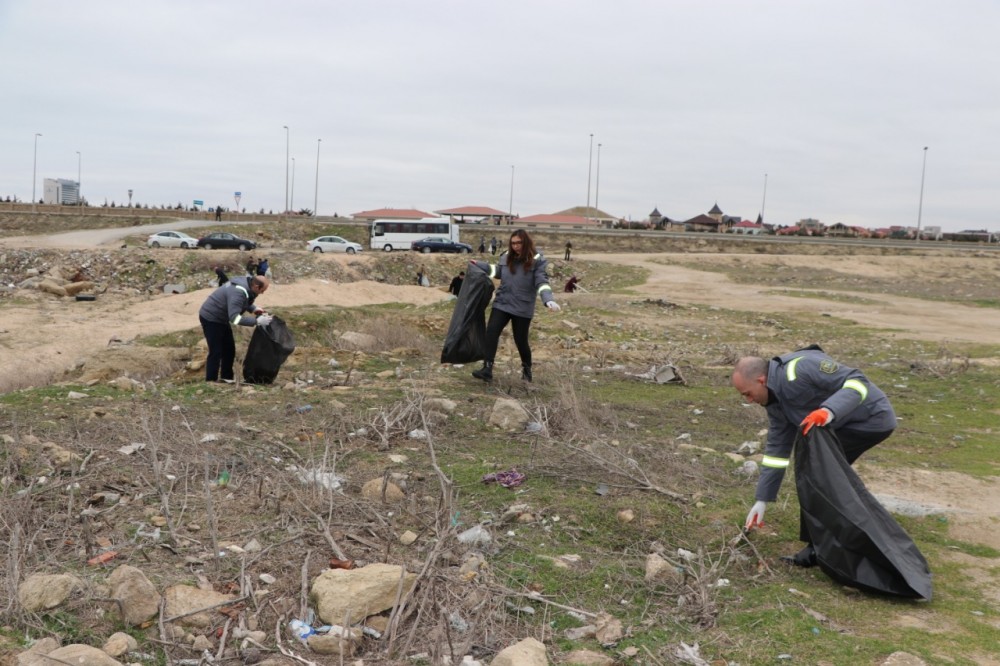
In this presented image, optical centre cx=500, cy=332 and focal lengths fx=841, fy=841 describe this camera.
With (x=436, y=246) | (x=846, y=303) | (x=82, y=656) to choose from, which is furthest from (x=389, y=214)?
(x=82, y=656)

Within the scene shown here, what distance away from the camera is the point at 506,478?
4.85 metres

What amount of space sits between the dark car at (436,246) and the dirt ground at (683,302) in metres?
6.58

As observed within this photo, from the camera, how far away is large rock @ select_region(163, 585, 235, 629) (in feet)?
10.3

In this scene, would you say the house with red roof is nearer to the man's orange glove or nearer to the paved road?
the paved road

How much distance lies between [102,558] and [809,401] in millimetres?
3220

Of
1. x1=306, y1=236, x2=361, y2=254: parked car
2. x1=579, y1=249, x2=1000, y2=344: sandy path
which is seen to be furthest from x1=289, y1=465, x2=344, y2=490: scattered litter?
x1=306, y1=236, x2=361, y2=254: parked car

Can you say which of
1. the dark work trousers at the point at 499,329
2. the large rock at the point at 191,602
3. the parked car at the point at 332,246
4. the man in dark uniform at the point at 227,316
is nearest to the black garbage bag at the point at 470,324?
the dark work trousers at the point at 499,329

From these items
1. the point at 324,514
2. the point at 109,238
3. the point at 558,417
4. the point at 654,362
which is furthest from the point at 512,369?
the point at 109,238

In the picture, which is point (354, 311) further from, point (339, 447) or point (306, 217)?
point (306, 217)

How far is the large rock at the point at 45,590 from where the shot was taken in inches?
121

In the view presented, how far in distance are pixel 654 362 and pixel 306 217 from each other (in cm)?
4642

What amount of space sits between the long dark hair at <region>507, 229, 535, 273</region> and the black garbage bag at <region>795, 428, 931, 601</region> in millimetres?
4026

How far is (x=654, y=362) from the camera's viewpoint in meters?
10.1

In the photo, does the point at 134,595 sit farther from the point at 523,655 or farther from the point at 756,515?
the point at 756,515
